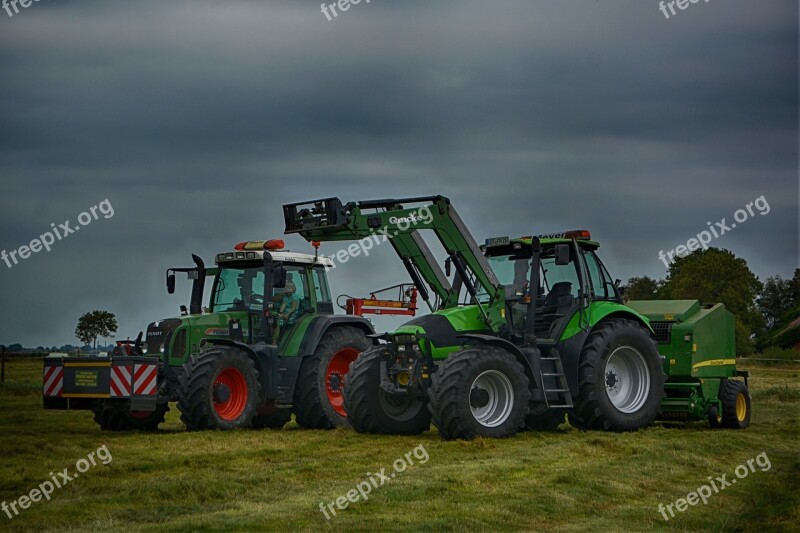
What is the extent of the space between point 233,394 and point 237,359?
63 cm

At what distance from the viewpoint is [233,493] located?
10859 mm

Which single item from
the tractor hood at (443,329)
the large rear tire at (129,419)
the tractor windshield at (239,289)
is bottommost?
the large rear tire at (129,419)

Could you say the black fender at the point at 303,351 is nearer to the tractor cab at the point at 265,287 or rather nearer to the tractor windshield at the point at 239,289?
the tractor cab at the point at 265,287

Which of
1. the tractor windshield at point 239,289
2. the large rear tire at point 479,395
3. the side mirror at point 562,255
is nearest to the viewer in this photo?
the large rear tire at point 479,395

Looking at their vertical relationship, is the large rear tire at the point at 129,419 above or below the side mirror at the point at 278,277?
below

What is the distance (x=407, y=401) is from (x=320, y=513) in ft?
23.2

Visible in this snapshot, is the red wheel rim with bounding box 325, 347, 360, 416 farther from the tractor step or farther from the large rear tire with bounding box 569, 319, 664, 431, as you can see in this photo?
the large rear tire with bounding box 569, 319, 664, 431

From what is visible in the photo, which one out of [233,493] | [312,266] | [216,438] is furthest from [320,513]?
[312,266]

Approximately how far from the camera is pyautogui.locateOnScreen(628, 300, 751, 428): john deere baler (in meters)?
17.9

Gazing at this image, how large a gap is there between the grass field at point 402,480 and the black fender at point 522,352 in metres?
0.85

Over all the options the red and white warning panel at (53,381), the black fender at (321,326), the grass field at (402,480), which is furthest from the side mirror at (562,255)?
the red and white warning panel at (53,381)

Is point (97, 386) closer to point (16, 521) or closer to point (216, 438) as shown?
point (216, 438)

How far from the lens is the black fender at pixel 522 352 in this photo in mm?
15656

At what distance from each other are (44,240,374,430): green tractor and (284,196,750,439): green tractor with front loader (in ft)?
5.88
